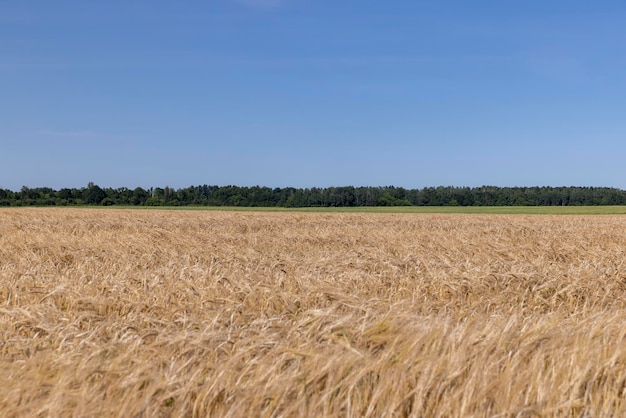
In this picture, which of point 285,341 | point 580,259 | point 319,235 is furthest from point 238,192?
point 285,341

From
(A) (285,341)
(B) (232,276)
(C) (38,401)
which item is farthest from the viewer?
(B) (232,276)

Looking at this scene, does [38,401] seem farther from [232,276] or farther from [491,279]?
[491,279]

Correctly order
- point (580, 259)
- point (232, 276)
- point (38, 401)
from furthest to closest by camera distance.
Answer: point (580, 259) → point (232, 276) → point (38, 401)

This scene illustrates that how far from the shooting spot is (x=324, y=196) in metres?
95.3

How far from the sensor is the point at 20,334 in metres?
4.29

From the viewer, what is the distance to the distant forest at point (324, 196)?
291ft

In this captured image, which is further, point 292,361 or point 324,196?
point 324,196

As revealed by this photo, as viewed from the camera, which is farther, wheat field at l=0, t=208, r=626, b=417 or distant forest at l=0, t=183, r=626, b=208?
distant forest at l=0, t=183, r=626, b=208

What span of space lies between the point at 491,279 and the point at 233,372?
490 cm

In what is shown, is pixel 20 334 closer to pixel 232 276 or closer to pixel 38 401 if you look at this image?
pixel 38 401

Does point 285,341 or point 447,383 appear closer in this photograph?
point 447,383

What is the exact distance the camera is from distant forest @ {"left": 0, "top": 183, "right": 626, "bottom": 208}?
88562 mm

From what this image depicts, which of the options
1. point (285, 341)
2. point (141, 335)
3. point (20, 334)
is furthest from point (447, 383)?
point (20, 334)

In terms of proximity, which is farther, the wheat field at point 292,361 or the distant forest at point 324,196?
the distant forest at point 324,196
